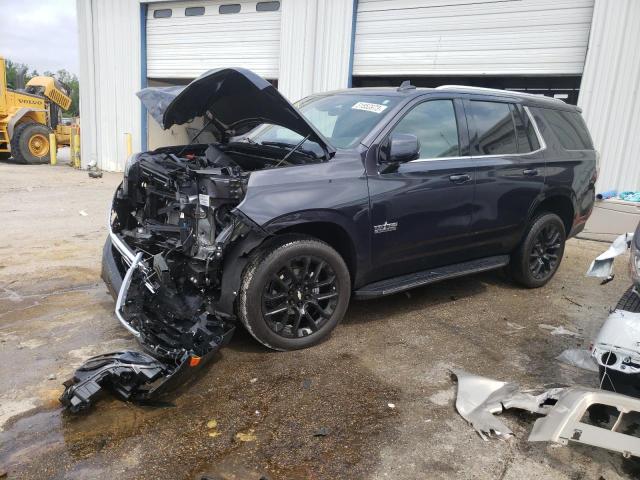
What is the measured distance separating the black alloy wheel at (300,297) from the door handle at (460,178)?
1.38 meters

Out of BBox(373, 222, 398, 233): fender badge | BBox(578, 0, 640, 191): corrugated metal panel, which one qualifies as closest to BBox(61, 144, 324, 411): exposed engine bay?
BBox(373, 222, 398, 233): fender badge

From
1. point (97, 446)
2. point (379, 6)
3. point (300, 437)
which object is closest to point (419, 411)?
point (300, 437)

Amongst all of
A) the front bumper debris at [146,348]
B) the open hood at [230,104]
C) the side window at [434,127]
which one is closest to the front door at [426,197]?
the side window at [434,127]

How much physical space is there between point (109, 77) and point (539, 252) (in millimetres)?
13385

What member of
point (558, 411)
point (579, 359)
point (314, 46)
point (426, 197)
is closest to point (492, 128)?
point (426, 197)

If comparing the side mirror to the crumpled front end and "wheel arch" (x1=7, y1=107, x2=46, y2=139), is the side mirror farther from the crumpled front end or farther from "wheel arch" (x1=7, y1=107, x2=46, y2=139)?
"wheel arch" (x1=7, y1=107, x2=46, y2=139)

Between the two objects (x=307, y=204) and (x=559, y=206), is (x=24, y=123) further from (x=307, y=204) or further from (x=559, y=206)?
(x=559, y=206)

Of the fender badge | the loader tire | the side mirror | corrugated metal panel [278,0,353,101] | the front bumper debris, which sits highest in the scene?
corrugated metal panel [278,0,353,101]

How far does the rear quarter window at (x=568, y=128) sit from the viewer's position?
5328 millimetres

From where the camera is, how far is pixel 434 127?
14.2 feet

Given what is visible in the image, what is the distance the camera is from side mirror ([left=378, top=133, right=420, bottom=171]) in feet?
12.4

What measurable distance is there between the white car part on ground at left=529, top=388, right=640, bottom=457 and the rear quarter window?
347cm

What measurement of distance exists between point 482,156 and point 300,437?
2994 millimetres

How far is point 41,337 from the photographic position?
12.7ft
